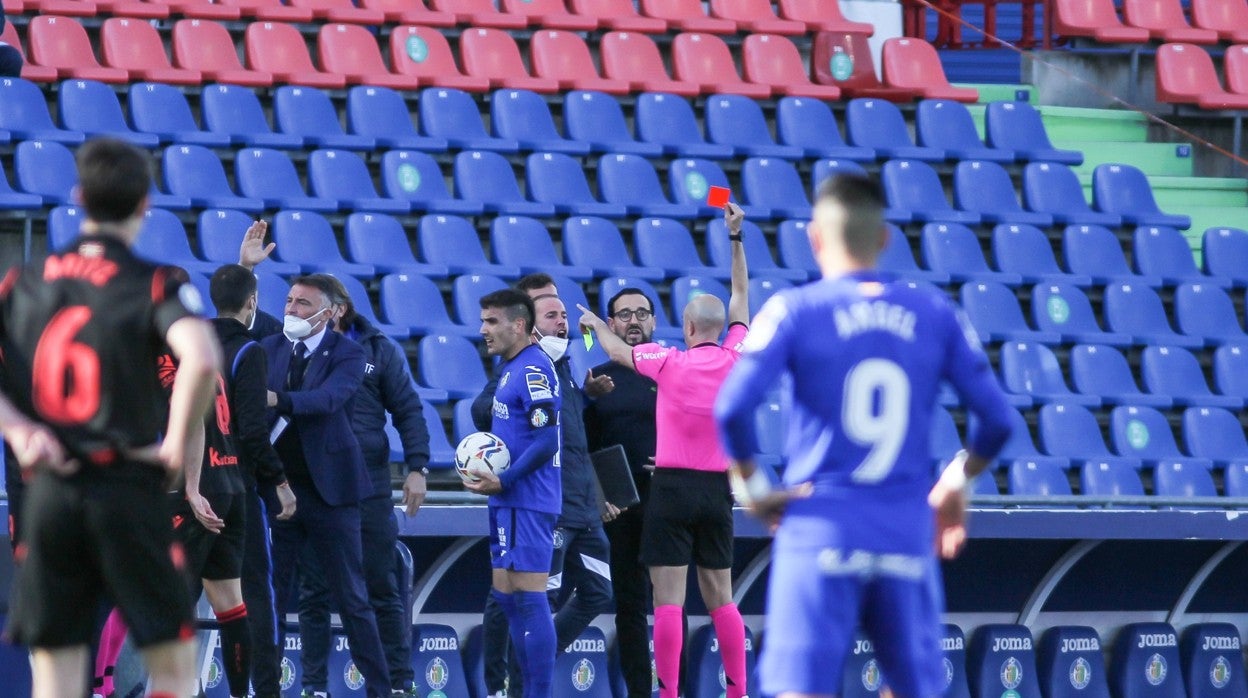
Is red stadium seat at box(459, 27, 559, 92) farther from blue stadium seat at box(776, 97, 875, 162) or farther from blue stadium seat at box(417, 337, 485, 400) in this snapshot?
blue stadium seat at box(417, 337, 485, 400)

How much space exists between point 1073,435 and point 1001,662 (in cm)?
155

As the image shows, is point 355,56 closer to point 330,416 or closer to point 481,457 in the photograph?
point 330,416

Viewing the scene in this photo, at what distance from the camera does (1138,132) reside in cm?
1400

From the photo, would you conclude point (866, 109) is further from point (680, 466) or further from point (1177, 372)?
point (680, 466)

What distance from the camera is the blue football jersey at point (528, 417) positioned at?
23.7 ft

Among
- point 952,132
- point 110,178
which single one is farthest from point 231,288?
point 952,132

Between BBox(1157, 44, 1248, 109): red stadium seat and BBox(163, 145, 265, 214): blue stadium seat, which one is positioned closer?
BBox(163, 145, 265, 214): blue stadium seat

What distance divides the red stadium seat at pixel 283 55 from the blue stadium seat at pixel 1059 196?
4.37 meters

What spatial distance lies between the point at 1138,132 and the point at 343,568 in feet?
27.4

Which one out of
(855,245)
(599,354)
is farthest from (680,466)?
(855,245)

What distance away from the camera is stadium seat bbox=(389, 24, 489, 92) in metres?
12.0

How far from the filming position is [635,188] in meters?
11.5

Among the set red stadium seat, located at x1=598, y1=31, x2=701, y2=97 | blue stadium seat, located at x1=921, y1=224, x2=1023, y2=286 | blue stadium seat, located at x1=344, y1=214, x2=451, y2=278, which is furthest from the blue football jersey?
red stadium seat, located at x1=598, y1=31, x2=701, y2=97

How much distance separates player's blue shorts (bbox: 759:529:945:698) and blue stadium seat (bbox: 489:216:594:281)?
20.4 feet
